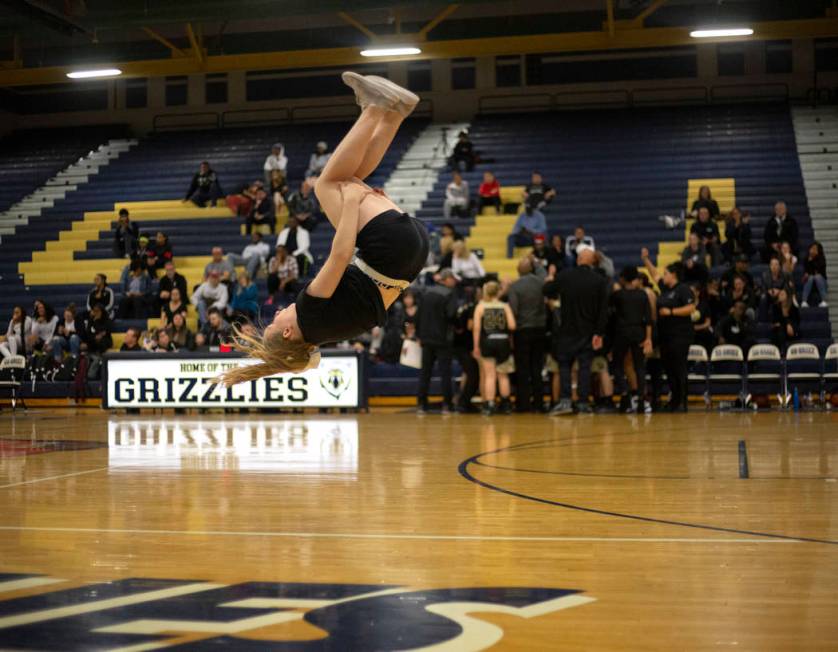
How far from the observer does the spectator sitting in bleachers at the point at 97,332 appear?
18.6m

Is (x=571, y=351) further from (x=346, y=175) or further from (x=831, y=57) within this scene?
(x=831, y=57)

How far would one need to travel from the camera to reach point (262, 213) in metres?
21.7

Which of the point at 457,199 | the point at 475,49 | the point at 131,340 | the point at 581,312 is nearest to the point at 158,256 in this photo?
the point at 131,340

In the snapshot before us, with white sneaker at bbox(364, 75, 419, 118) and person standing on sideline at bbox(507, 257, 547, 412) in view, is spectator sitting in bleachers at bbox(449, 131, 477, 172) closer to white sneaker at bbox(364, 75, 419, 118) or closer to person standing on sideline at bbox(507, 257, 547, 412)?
person standing on sideline at bbox(507, 257, 547, 412)

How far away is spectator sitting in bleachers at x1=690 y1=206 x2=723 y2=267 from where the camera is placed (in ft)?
59.9

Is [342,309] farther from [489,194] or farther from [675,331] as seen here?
[489,194]

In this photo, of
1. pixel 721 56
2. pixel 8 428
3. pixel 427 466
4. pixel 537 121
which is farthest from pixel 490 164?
pixel 427 466

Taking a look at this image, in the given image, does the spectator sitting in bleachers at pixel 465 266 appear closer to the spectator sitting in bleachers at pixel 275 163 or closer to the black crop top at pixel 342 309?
the spectator sitting in bleachers at pixel 275 163

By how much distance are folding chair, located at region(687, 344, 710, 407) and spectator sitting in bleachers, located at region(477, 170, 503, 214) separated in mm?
6502

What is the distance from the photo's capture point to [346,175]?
4.89 meters

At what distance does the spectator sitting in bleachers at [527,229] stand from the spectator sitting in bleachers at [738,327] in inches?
183

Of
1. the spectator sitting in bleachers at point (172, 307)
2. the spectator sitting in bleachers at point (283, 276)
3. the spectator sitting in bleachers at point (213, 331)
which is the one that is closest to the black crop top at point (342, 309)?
the spectator sitting in bleachers at point (213, 331)

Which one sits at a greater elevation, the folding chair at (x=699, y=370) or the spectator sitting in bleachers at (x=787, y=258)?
the spectator sitting in bleachers at (x=787, y=258)

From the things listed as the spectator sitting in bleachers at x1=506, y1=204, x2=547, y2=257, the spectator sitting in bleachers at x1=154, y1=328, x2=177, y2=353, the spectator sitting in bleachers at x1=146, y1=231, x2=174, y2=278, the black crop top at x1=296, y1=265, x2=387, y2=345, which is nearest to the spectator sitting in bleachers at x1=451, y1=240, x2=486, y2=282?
the spectator sitting in bleachers at x1=506, y1=204, x2=547, y2=257
